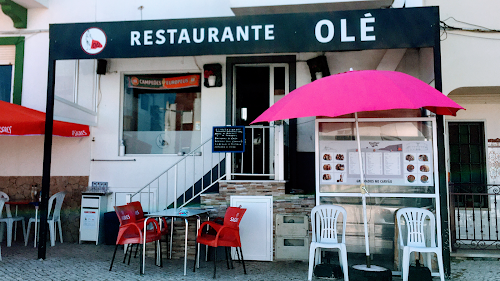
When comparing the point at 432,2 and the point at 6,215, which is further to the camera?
the point at 6,215

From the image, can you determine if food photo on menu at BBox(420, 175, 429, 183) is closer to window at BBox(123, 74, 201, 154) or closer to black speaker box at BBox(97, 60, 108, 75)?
window at BBox(123, 74, 201, 154)

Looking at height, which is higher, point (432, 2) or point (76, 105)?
point (432, 2)

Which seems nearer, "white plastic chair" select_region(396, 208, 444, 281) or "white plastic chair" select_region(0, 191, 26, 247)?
"white plastic chair" select_region(396, 208, 444, 281)

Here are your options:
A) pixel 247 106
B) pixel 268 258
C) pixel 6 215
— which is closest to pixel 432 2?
pixel 247 106

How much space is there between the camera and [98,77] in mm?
8117

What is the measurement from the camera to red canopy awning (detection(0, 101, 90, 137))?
629 cm

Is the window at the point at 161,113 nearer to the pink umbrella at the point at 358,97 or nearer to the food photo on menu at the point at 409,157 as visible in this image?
the pink umbrella at the point at 358,97

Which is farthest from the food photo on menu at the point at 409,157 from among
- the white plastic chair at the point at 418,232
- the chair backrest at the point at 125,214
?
the chair backrest at the point at 125,214

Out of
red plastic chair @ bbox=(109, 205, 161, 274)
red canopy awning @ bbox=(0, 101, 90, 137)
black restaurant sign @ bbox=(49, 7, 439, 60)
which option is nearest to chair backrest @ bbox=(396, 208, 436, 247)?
black restaurant sign @ bbox=(49, 7, 439, 60)

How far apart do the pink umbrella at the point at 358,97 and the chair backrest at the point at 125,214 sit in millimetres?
2586

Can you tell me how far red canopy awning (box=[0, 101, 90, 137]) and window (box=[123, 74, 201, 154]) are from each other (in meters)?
1.19

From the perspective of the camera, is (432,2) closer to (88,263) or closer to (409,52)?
(409,52)

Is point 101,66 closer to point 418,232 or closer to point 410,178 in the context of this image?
point 410,178

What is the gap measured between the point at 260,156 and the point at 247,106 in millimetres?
1083
